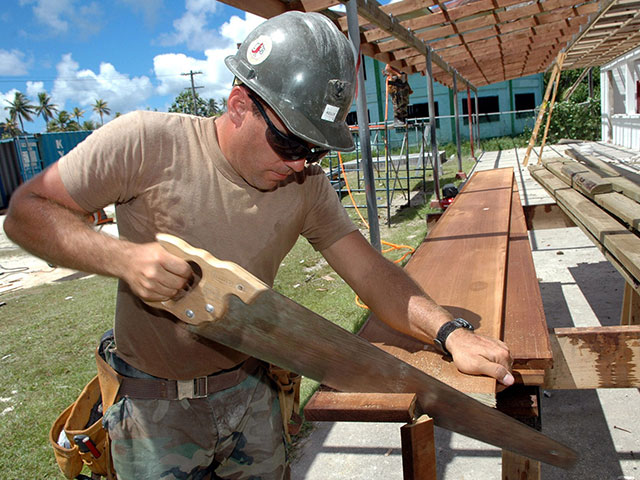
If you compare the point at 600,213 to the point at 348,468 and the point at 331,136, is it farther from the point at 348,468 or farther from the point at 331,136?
the point at 331,136

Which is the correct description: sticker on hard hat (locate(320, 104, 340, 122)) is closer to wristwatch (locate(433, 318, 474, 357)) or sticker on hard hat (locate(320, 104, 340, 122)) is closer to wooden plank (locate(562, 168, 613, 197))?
wristwatch (locate(433, 318, 474, 357))

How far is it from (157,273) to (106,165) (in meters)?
0.56

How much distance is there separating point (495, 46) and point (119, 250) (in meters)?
12.4

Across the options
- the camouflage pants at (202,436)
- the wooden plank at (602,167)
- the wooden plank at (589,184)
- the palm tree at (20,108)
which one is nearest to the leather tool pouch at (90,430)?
the camouflage pants at (202,436)

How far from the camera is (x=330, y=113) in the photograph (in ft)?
4.99

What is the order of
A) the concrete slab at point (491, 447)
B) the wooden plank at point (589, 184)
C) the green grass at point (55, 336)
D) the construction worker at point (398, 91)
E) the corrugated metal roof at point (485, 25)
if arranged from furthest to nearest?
the construction worker at point (398, 91), the corrugated metal roof at point (485, 25), the wooden plank at point (589, 184), the green grass at point (55, 336), the concrete slab at point (491, 447)

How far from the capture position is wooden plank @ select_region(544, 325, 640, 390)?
170cm

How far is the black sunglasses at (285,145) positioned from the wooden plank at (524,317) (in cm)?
92

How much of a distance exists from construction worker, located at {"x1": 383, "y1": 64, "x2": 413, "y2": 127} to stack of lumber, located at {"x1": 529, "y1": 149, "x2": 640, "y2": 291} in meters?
5.12

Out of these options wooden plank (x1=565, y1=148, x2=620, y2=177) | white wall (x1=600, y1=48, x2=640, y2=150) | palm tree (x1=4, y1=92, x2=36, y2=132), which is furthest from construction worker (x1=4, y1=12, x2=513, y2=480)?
palm tree (x1=4, y1=92, x2=36, y2=132)

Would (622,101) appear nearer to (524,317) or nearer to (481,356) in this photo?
(524,317)

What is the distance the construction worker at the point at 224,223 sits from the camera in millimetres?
1456

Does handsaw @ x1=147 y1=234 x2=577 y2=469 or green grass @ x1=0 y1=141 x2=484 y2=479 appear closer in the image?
handsaw @ x1=147 y1=234 x2=577 y2=469

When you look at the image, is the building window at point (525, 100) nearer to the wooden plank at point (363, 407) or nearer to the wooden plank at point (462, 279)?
the wooden plank at point (462, 279)
